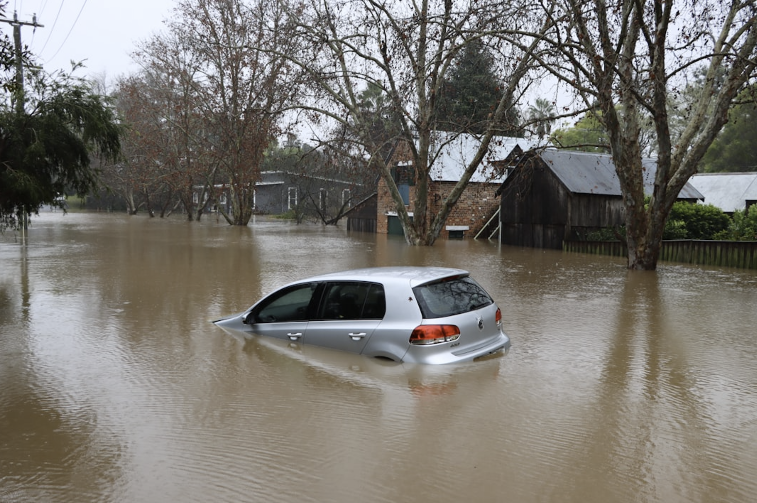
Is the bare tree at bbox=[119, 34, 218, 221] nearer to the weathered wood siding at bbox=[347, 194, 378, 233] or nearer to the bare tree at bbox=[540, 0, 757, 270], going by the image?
the weathered wood siding at bbox=[347, 194, 378, 233]

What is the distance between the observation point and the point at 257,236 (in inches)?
1464

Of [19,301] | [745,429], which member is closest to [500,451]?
[745,429]

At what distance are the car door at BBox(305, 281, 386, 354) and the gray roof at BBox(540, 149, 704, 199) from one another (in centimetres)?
2254

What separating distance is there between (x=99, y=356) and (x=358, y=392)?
13.1 feet

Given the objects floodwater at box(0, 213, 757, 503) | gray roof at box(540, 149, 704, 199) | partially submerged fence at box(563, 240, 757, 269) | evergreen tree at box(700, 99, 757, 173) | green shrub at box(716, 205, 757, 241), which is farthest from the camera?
evergreen tree at box(700, 99, 757, 173)

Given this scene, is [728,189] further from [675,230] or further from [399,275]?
[399,275]

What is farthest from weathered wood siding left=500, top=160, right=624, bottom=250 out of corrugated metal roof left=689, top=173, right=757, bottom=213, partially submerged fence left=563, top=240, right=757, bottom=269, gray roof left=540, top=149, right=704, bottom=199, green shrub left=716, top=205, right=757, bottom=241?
corrugated metal roof left=689, top=173, right=757, bottom=213

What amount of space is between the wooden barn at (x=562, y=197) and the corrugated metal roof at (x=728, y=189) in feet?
8.44

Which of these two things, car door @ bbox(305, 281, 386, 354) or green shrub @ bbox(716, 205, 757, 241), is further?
green shrub @ bbox(716, 205, 757, 241)

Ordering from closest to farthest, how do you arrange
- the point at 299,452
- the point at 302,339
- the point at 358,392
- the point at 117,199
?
Result: the point at 299,452 < the point at 358,392 < the point at 302,339 < the point at 117,199

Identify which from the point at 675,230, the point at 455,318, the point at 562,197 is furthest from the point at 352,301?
the point at 562,197

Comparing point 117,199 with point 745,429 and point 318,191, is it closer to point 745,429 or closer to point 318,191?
point 318,191

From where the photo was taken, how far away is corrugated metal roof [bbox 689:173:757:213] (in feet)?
110

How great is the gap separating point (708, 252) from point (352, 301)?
18003mm
